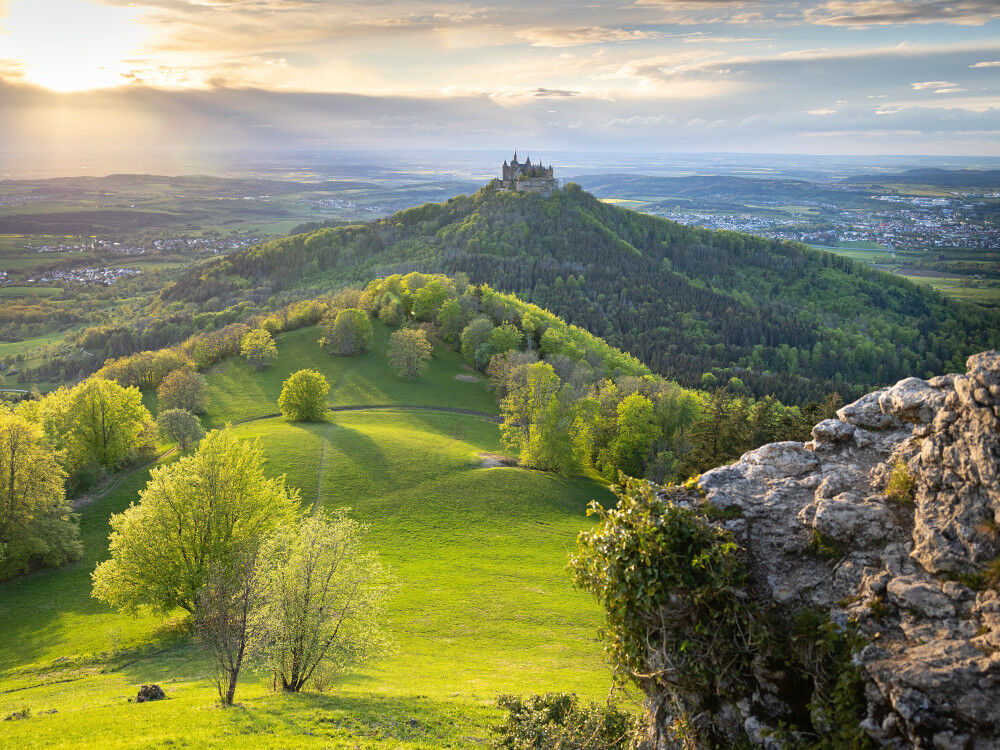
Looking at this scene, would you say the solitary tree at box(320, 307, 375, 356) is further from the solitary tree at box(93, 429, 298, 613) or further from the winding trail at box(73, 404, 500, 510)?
the solitary tree at box(93, 429, 298, 613)

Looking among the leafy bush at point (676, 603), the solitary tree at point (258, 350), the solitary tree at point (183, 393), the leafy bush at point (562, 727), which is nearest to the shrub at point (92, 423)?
the solitary tree at point (183, 393)

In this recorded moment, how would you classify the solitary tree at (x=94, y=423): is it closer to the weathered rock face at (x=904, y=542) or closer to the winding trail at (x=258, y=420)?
the winding trail at (x=258, y=420)

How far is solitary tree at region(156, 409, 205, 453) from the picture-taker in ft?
225

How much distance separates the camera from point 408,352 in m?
99.6

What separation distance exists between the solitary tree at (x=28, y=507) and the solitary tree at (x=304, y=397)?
30843 mm

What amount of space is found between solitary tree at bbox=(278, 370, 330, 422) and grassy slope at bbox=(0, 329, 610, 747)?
2.97m

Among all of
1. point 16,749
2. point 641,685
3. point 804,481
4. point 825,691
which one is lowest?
point 16,749

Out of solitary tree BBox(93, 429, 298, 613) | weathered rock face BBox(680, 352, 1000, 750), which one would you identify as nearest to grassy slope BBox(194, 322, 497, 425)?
solitary tree BBox(93, 429, 298, 613)

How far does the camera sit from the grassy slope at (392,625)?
2089 cm

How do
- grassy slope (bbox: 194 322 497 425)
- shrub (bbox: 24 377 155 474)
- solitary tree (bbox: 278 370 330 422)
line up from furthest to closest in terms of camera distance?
grassy slope (bbox: 194 322 497 425), solitary tree (bbox: 278 370 330 422), shrub (bbox: 24 377 155 474)

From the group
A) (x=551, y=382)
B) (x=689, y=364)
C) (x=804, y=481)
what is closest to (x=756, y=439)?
(x=551, y=382)

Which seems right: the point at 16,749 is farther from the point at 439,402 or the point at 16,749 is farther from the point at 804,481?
the point at 439,402

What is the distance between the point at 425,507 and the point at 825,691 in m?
47.3

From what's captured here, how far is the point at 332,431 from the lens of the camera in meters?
70.7
